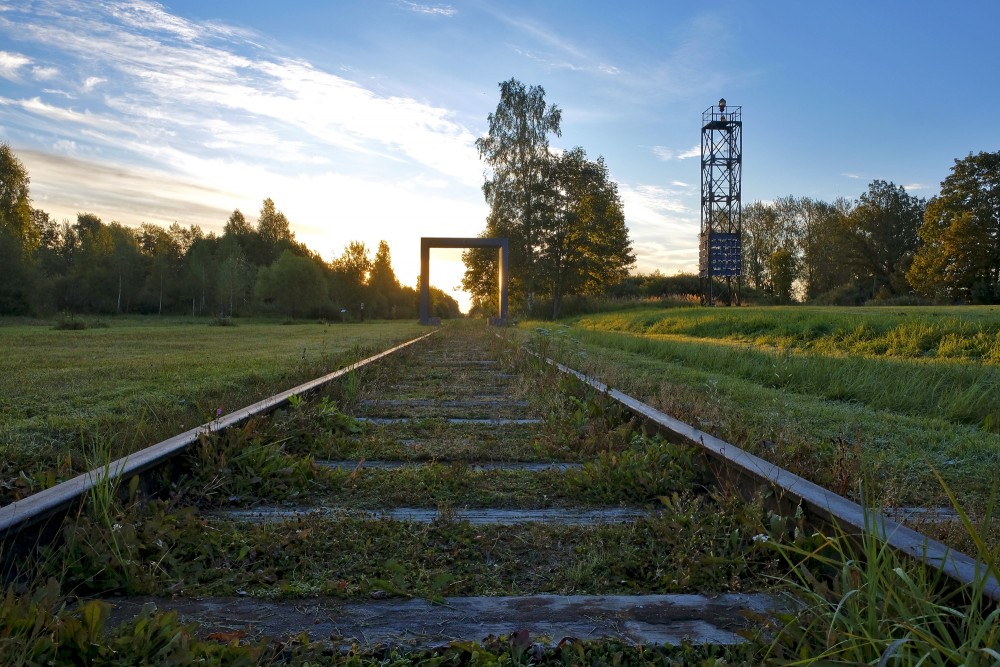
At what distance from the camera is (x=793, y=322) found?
12.3m

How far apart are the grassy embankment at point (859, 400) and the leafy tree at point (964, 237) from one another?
37.0 metres

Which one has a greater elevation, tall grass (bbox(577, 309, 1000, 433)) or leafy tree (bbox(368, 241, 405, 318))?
leafy tree (bbox(368, 241, 405, 318))

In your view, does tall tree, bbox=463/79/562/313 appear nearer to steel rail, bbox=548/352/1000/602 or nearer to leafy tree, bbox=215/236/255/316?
leafy tree, bbox=215/236/255/316

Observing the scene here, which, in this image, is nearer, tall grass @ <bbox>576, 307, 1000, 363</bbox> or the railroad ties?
the railroad ties

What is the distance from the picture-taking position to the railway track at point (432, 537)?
1606 mm

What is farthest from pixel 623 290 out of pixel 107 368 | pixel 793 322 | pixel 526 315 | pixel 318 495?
pixel 318 495

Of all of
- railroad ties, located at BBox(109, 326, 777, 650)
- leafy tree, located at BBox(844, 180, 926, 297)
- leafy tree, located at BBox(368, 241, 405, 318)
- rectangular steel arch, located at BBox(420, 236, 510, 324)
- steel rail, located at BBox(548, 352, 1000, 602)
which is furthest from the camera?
leafy tree, located at BBox(368, 241, 405, 318)

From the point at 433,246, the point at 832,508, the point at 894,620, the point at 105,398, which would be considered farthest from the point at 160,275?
the point at 894,620

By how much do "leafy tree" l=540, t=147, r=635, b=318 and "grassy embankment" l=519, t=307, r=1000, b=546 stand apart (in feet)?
84.3

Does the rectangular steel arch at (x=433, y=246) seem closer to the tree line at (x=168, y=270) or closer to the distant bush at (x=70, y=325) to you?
the distant bush at (x=70, y=325)

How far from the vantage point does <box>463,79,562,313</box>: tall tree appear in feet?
122

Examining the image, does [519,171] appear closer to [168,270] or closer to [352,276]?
[168,270]

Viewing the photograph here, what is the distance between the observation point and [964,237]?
41.2 m

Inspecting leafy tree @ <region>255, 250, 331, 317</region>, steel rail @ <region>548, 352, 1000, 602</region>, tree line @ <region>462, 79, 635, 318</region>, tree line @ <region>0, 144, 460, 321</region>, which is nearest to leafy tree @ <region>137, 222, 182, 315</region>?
tree line @ <region>0, 144, 460, 321</region>
